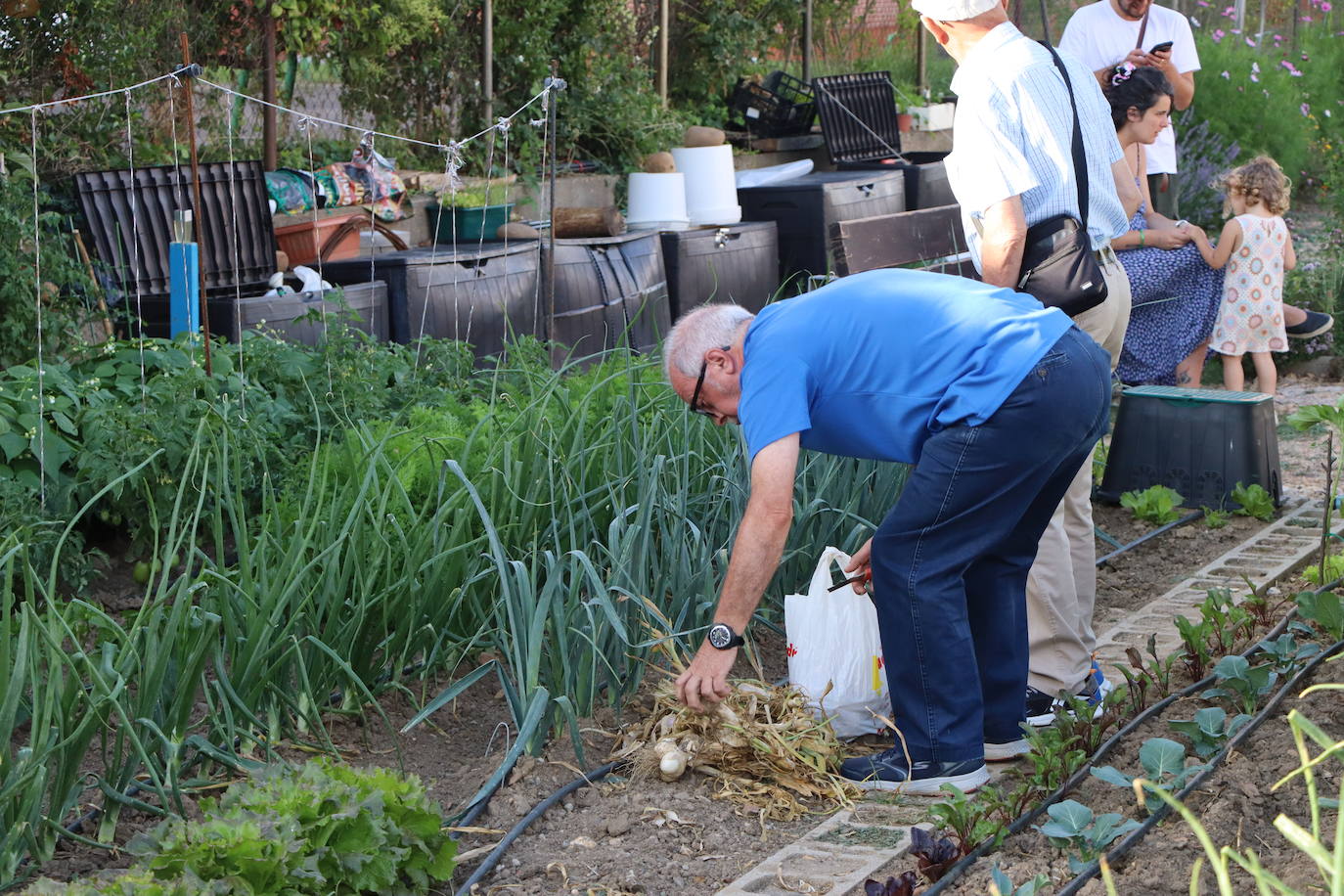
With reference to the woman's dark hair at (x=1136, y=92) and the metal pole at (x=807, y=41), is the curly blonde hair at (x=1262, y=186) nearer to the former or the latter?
the woman's dark hair at (x=1136, y=92)

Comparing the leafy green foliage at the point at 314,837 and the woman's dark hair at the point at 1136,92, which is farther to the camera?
the woman's dark hair at the point at 1136,92

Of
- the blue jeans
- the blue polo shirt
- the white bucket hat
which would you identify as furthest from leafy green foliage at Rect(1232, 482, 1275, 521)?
the blue polo shirt

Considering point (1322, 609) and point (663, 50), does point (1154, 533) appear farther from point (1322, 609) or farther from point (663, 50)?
point (663, 50)

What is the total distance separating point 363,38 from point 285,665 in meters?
5.45

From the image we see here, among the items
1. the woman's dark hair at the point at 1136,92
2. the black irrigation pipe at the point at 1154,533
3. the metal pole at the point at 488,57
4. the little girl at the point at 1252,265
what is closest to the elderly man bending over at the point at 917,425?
the woman's dark hair at the point at 1136,92

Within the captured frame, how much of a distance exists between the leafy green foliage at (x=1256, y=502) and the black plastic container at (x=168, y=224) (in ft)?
12.0

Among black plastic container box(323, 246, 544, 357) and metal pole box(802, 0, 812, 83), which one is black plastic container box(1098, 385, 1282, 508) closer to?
black plastic container box(323, 246, 544, 357)

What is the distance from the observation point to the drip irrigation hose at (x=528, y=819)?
233cm

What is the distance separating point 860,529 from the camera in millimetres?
3688

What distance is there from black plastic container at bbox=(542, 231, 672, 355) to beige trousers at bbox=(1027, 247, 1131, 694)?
271 centimetres

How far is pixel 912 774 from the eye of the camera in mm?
2758

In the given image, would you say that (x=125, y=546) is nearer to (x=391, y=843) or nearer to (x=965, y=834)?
(x=391, y=843)

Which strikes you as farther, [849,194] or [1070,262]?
[849,194]

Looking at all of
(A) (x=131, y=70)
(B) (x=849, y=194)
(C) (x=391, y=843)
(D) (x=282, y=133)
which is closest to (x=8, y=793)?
(C) (x=391, y=843)
